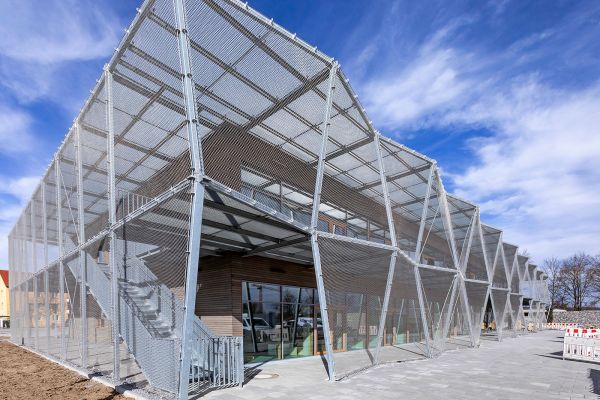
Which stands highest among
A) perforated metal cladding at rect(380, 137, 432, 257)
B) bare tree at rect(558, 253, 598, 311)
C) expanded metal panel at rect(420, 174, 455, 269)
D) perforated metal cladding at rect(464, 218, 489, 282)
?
perforated metal cladding at rect(380, 137, 432, 257)

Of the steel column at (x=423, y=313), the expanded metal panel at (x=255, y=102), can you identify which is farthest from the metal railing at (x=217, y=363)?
the steel column at (x=423, y=313)

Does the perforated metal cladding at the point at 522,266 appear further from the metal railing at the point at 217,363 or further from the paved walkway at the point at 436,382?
the metal railing at the point at 217,363

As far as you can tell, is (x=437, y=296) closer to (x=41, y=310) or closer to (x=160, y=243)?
A: (x=160, y=243)

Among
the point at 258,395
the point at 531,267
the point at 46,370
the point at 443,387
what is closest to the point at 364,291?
the point at 443,387

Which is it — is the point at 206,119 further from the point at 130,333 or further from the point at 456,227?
the point at 456,227

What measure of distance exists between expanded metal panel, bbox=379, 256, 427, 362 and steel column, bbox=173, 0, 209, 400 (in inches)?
361

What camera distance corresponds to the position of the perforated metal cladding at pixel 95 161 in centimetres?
1142

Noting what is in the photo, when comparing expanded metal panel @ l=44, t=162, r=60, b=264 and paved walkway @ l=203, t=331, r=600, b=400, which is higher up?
expanded metal panel @ l=44, t=162, r=60, b=264

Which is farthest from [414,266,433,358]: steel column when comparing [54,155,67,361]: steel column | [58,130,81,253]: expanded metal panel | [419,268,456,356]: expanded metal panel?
[54,155,67,361]: steel column

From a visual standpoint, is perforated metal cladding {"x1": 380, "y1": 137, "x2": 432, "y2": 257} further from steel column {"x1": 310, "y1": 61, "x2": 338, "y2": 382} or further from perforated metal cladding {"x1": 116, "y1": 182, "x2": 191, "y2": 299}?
perforated metal cladding {"x1": 116, "y1": 182, "x2": 191, "y2": 299}

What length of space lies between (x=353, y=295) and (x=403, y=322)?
1023 cm

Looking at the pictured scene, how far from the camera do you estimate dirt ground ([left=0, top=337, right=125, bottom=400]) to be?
8.84 m

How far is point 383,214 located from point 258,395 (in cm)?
1007

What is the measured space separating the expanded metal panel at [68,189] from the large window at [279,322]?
7002 mm
